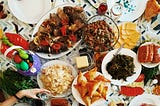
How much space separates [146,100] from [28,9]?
633mm

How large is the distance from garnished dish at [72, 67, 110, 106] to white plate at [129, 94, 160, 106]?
12cm

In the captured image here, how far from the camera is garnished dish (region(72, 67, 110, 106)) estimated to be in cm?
159

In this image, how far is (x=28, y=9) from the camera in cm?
162

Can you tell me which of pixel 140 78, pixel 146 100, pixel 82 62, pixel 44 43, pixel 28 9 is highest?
pixel 28 9

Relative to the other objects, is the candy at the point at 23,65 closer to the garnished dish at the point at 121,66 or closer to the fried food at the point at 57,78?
Result: the fried food at the point at 57,78

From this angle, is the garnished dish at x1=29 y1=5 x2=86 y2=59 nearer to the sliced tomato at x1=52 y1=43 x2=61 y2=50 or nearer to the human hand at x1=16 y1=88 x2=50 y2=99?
the sliced tomato at x1=52 y1=43 x2=61 y2=50

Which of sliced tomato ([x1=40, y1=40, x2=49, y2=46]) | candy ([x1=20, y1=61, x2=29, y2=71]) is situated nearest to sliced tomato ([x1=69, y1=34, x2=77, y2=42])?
sliced tomato ([x1=40, y1=40, x2=49, y2=46])

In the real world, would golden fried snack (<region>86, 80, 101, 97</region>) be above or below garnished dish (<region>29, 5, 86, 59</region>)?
below

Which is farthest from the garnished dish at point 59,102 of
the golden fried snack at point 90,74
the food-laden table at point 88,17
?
the golden fried snack at point 90,74

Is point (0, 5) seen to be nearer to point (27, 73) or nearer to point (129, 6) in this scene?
point (27, 73)

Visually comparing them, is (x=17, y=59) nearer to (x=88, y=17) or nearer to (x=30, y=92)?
(x=30, y=92)

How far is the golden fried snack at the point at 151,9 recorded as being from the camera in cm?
157

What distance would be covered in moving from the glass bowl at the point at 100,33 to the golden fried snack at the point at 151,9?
0.14 meters

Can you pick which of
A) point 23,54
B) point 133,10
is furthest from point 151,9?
point 23,54
